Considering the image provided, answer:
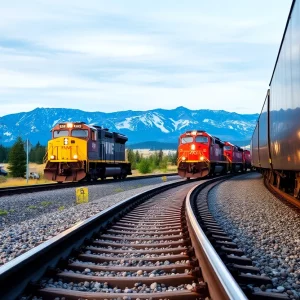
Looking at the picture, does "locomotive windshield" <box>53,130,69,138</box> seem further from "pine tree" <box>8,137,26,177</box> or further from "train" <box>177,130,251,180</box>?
"pine tree" <box>8,137,26,177</box>

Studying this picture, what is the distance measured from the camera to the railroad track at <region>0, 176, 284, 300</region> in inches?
144

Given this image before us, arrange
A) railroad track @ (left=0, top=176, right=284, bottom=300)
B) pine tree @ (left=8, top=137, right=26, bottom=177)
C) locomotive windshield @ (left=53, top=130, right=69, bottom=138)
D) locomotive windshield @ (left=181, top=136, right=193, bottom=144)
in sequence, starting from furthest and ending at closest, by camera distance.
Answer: pine tree @ (left=8, top=137, right=26, bottom=177) < locomotive windshield @ (left=181, top=136, right=193, bottom=144) < locomotive windshield @ (left=53, top=130, right=69, bottom=138) < railroad track @ (left=0, top=176, right=284, bottom=300)

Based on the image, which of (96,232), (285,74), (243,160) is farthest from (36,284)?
(243,160)

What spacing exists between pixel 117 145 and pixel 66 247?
26.7 metres

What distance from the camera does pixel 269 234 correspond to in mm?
7867

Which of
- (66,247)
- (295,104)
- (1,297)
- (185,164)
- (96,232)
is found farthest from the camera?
(185,164)

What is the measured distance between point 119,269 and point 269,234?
13.0 ft

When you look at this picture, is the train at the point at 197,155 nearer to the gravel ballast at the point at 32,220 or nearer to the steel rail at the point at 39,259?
the gravel ballast at the point at 32,220

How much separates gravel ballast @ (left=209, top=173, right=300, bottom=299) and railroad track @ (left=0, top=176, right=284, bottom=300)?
2.37 ft

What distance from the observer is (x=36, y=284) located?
386 cm

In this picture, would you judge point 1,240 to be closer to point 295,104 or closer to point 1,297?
point 1,297

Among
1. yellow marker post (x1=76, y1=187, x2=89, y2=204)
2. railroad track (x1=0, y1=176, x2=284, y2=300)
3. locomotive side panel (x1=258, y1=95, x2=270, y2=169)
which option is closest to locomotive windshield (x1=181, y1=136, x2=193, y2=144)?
locomotive side panel (x1=258, y1=95, x2=270, y2=169)

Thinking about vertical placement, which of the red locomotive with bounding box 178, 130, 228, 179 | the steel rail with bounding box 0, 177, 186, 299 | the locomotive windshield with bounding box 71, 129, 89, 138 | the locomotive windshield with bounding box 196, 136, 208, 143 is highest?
the locomotive windshield with bounding box 71, 129, 89, 138

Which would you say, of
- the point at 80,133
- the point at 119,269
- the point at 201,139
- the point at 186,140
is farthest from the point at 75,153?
the point at 119,269
